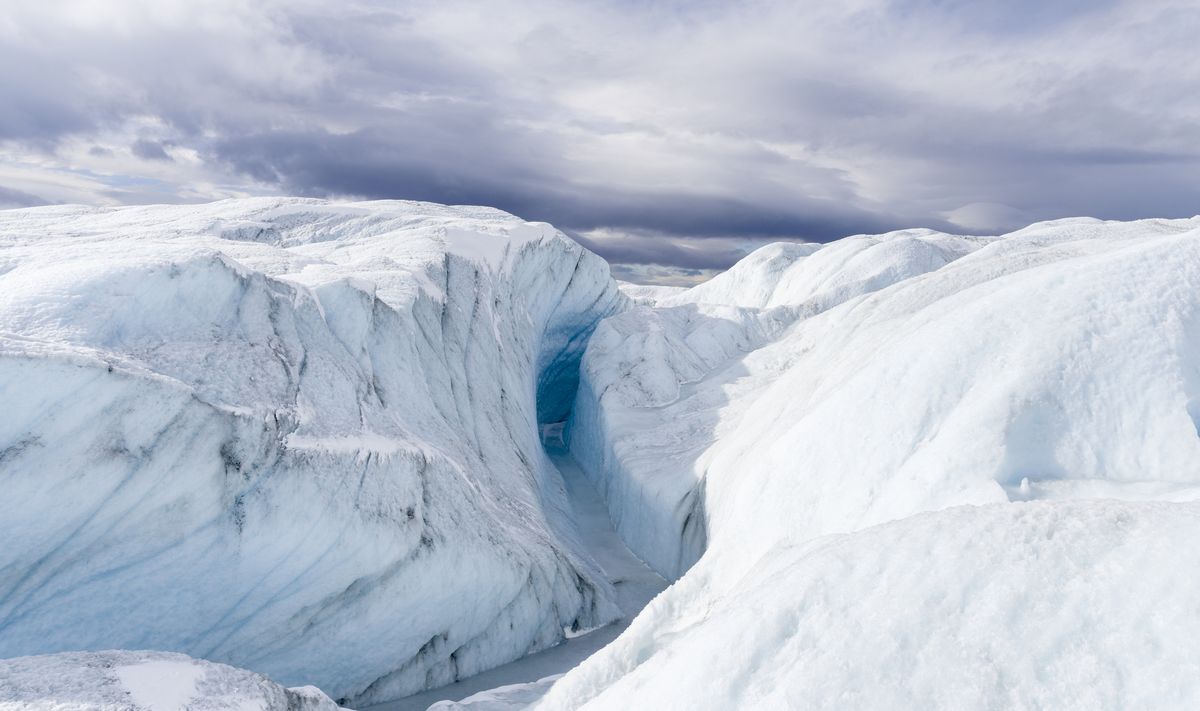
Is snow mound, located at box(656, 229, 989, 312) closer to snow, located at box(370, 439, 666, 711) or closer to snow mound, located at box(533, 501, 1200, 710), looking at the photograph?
snow, located at box(370, 439, 666, 711)

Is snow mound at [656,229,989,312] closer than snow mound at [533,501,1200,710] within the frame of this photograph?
No

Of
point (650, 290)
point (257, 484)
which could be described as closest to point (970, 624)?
point (257, 484)

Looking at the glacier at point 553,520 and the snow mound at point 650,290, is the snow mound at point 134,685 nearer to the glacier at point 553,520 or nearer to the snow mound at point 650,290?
the glacier at point 553,520

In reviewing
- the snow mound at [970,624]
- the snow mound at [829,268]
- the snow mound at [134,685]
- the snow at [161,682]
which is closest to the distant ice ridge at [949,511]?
the snow mound at [970,624]

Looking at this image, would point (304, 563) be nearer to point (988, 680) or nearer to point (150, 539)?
point (150, 539)

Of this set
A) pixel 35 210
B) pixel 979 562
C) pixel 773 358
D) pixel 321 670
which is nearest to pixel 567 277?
pixel 773 358

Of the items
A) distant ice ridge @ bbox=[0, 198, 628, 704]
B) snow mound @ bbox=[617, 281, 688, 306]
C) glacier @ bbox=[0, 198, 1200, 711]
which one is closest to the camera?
glacier @ bbox=[0, 198, 1200, 711]

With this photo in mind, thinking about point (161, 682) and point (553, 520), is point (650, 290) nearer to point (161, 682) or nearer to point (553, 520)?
point (553, 520)

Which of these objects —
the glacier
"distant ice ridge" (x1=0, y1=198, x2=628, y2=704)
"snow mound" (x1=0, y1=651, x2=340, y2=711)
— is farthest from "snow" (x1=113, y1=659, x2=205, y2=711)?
"distant ice ridge" (x1=0, y1=198, x2=628, y2=704)
